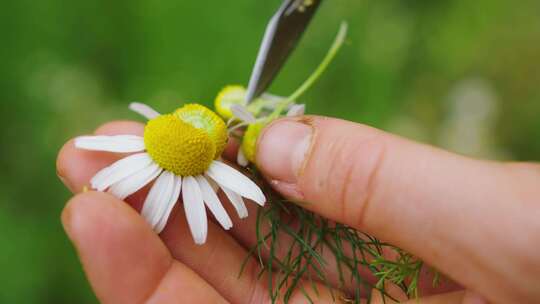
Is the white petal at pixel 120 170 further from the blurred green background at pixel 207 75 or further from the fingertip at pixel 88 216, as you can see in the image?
the blurred green background at pixel 207 75

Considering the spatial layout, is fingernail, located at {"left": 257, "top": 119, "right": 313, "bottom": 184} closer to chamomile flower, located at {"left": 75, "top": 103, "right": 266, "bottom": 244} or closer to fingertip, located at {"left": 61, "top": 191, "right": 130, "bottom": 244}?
chamomile flower, located at {"left": 75, "top": 103, "right": 266, "bottom": 244}

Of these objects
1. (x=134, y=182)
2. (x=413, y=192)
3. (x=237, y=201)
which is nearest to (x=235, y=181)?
(x=237, y=201)

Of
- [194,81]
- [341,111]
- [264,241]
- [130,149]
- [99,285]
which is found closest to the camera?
[99,285]

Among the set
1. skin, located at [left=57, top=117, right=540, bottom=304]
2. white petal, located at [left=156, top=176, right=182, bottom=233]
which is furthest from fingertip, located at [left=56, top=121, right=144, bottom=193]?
white petal, located at [left=156, top=176, right=182, bottom=233]

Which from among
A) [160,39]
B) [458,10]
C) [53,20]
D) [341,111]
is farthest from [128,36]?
[458,10]

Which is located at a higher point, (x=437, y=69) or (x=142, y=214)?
(x=437, y=69)

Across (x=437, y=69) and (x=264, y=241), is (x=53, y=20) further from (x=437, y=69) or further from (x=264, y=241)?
(x=437, y=69)
